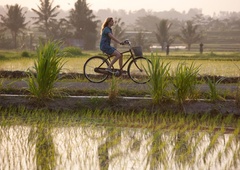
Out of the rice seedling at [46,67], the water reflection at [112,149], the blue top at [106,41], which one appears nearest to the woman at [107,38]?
the blue top at [106,41]

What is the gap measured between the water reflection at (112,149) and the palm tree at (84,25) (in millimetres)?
42125

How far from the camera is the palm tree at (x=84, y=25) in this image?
1923 inches

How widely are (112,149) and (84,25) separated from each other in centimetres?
4486

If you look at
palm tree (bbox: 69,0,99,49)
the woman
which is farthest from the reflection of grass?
palm tree (bbox: 69,0,99,49)

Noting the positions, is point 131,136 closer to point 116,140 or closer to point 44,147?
point 116,140

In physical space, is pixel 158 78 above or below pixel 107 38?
below

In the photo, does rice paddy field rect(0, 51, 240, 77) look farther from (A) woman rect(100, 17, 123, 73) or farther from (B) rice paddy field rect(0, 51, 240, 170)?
(B) rice paddy field rect(0, 51, 240, 170)

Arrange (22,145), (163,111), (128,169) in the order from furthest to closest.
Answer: (163,111) < (22,145) < (128,169)

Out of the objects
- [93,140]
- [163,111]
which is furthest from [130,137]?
[163,111]

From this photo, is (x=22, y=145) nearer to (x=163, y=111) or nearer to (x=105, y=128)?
(x=105, y=128)

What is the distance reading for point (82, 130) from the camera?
686cm

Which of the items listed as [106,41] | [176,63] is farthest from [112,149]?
[176,63]

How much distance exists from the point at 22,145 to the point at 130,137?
1.39 meters

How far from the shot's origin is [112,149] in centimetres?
573
